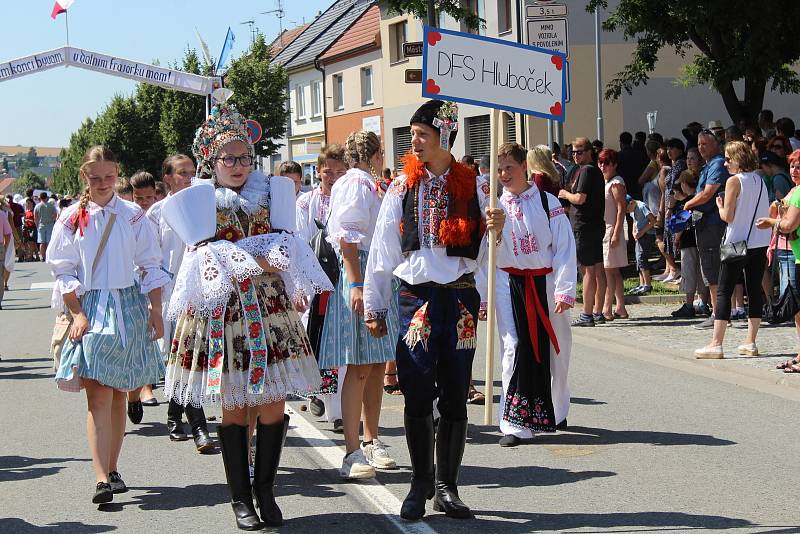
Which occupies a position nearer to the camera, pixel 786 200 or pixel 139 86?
pixel 786 200

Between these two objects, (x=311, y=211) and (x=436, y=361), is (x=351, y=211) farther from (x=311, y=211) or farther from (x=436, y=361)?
(x=311, y=211)

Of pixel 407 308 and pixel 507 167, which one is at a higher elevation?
pixel 507 167

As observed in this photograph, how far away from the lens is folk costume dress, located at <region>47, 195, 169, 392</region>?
6.30 metres

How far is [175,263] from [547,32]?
25.8 ft

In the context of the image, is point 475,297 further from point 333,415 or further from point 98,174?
point 333,415

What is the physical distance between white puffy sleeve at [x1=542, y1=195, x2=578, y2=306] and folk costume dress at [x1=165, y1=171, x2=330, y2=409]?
232 cm

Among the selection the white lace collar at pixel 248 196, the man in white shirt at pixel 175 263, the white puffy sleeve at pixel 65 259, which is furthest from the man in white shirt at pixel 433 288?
the man in white shirt at pixel 175 263

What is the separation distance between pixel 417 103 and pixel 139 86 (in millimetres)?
34547

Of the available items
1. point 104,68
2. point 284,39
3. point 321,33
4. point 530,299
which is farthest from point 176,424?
point 284,39

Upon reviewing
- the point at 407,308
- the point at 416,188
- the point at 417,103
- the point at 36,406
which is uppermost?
the point at 417,103

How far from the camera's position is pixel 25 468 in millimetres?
7426

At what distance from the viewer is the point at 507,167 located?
766 centimetres

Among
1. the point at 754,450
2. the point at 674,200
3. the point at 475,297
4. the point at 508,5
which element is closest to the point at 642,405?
the point at 754,450

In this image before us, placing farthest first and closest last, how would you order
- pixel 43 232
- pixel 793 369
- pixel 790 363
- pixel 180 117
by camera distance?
1. pixel 180 117
2. pixel 43 232
3. pixel 790 363
4. pixel 793 369
